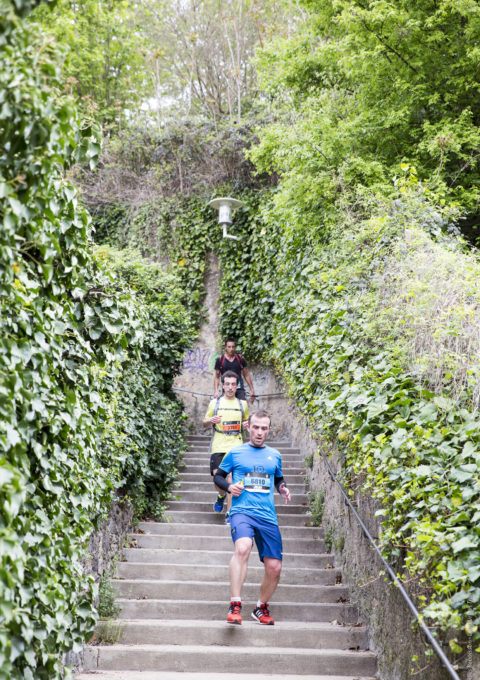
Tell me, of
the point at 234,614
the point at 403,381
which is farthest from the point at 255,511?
the point at 403,381

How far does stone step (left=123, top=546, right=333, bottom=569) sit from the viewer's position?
6.55 m

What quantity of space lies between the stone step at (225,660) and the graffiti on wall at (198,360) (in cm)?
791

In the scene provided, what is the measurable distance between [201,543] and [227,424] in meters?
1.29

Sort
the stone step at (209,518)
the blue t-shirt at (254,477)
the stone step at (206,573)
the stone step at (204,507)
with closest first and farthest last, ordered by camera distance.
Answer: the blue t-shirt at (254,477), the stone step at (206,573), the stone step at (209,518), the stone step at (204,507)

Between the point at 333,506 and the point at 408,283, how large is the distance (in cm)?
290

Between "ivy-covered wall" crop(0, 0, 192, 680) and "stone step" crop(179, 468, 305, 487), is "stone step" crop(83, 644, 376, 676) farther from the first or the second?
"stone step" crop(179, 468, 305, 487)

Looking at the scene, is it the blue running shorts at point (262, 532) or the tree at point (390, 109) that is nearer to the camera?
the blue running shorts at point (262, 532)

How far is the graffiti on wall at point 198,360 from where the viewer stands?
12.6 meters

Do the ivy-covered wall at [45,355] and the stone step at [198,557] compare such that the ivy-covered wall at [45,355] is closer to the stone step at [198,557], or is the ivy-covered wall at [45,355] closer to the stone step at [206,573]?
the stone step at [206,573]

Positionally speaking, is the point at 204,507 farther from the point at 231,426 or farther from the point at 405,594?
the point at 405,594

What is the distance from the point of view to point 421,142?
738 centimetres

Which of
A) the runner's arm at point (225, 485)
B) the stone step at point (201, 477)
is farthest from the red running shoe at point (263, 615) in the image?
the stone step at point (201, 477)

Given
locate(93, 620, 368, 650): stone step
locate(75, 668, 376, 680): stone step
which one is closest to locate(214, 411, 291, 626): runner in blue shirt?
locate(93, 620, 368, 650): stone step

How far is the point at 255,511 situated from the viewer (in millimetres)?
5203
